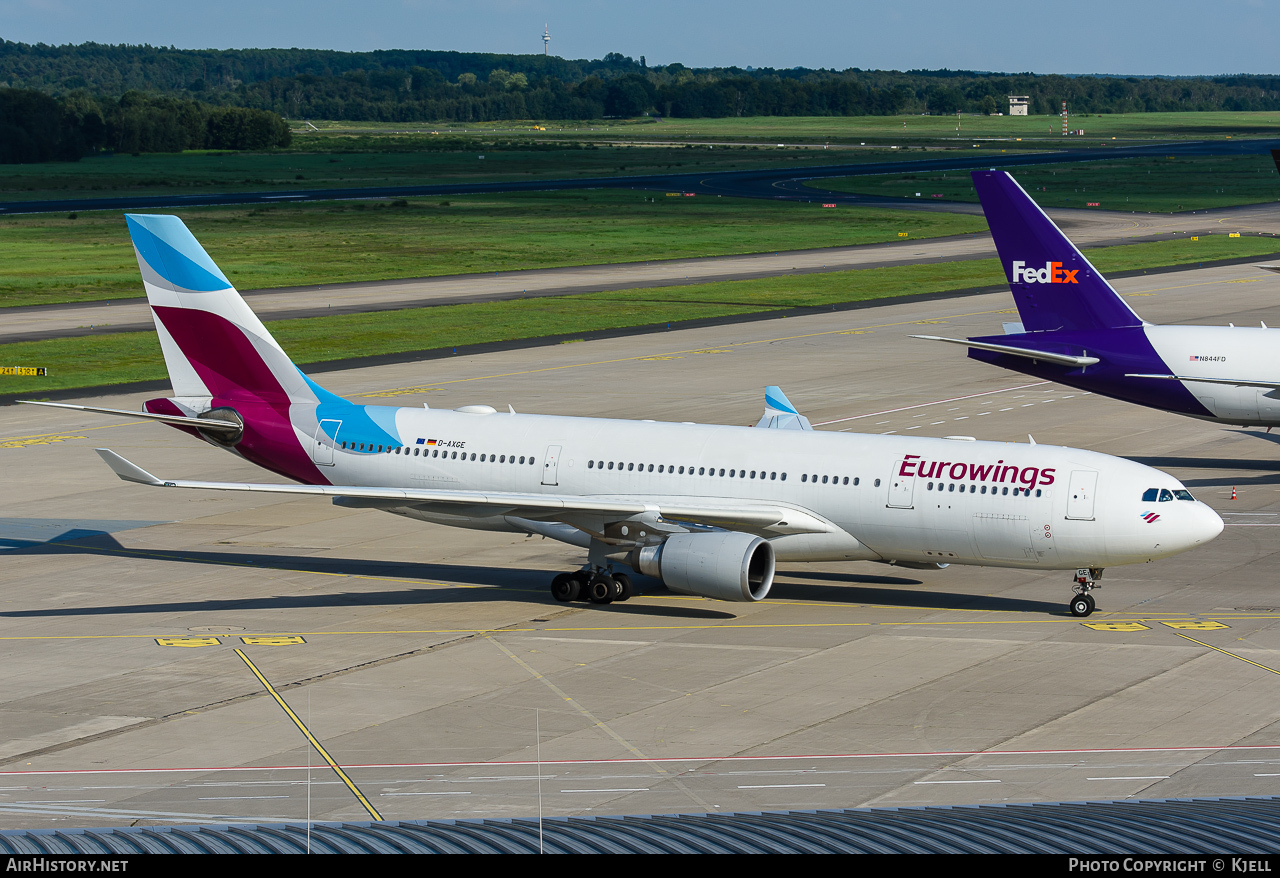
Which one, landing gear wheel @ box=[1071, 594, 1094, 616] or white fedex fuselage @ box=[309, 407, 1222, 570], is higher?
white fedex fuselage @ box=[309, 407, 1222, 570]

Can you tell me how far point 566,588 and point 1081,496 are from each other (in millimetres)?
12115

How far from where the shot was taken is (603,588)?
37094 mm

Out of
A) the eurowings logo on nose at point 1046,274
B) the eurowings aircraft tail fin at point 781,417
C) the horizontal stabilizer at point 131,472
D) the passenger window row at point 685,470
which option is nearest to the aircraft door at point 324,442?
the horizontal stabilizer at point 131,472

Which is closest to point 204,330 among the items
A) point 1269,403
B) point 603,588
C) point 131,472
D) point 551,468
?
point 131,472

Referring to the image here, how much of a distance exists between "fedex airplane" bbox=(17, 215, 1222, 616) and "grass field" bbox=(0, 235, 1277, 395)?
30.3 meters

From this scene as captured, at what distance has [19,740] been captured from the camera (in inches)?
1067

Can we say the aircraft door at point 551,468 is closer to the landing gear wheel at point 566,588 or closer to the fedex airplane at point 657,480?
the fedex airplane at point 657,480

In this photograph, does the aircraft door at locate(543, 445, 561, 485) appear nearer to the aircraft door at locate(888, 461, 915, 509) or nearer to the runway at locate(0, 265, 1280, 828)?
the runway at locate(0, 265, 1280, 828)

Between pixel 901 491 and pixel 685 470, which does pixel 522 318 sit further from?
pixel 901 491

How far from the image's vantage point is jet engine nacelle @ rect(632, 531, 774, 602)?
3428cm

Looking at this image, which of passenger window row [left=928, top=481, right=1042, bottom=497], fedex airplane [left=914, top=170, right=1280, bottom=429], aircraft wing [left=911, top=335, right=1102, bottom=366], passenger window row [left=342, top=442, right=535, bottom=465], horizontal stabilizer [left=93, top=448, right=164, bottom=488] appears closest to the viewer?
horizontal stabilizer [left=93, top=448, right=164, bottom=488]

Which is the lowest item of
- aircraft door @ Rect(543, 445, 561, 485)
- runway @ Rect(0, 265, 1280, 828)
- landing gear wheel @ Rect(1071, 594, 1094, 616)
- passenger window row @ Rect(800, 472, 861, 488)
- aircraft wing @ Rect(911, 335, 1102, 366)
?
runway @ Rect(0, 265, 1280, 828)

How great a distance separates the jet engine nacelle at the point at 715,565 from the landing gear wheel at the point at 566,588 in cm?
230

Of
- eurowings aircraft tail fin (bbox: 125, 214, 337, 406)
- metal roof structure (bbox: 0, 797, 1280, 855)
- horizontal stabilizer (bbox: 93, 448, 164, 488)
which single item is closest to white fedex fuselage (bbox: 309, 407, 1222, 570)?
eurowings aircraft tail fin (bbox: 125, 214, 337, 406)
